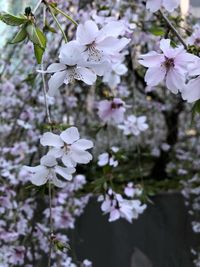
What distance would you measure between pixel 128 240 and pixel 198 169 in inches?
30.7

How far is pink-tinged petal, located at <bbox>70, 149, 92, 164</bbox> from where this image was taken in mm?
932

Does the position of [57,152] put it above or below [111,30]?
below

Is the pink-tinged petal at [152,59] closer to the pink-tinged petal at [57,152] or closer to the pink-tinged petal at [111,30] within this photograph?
the pink-tinged petal at [111,30]

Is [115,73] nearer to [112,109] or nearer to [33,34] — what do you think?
[112,109]

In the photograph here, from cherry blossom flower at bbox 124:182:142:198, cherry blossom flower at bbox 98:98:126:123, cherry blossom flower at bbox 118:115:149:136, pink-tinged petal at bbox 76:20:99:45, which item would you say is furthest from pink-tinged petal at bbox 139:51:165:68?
cherry blossom flower at bbox 118:115:149:136

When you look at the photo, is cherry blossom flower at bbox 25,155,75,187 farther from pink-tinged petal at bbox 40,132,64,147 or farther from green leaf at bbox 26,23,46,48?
green leaf at bbox 26,23,46,48

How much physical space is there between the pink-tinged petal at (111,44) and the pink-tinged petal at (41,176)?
0.89ft

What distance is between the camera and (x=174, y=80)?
0.89 meters

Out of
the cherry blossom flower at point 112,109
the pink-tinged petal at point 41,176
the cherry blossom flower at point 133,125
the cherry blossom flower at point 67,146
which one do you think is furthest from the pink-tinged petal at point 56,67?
the cherry blossom flower at point 133,125

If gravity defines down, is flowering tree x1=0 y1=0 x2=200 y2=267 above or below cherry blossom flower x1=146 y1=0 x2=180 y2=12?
below

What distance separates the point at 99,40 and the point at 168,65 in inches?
5.7

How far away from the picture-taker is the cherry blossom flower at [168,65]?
2.85ft

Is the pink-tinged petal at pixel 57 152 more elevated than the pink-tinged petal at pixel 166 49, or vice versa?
the pink-tinged petal at pixel 166 49

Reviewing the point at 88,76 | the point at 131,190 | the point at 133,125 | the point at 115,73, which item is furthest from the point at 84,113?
the point at 88,76
